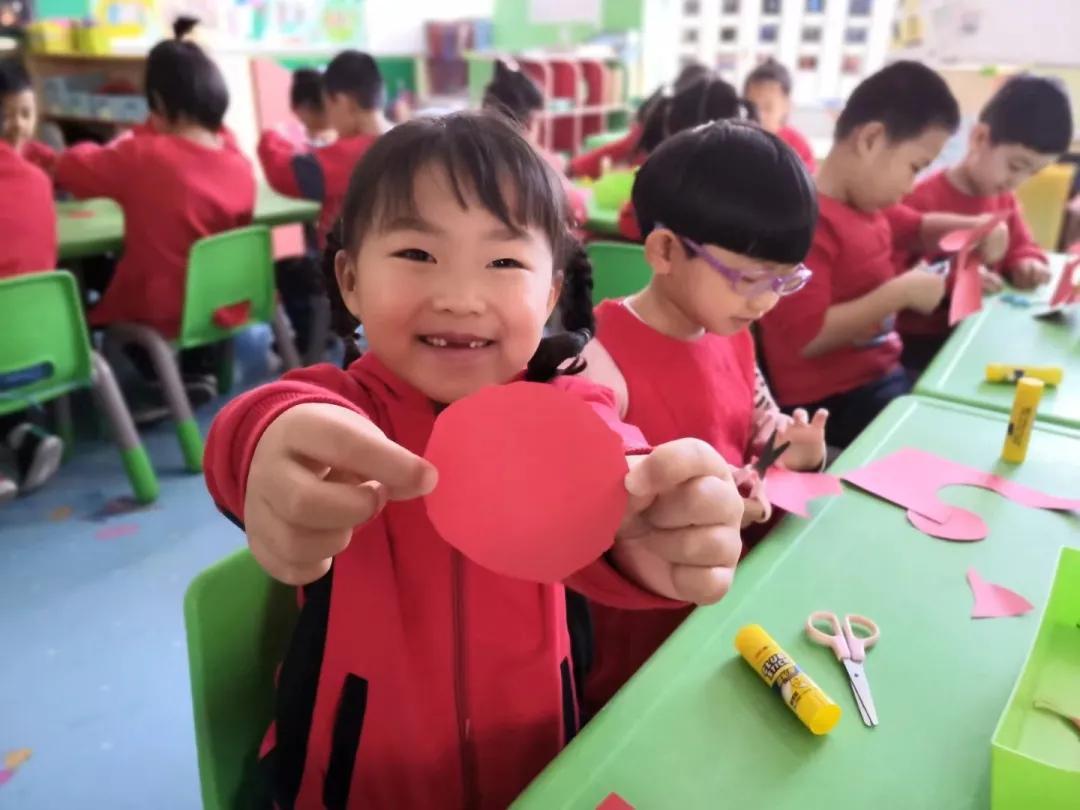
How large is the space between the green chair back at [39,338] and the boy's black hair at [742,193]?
1.54 m

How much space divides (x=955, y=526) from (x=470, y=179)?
2.35 feet

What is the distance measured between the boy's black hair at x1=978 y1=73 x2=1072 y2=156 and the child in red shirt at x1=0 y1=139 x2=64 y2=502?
7.97ft

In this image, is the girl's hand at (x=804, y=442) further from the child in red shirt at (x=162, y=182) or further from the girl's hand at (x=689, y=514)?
the child in red shirt at (x=162, y=182)

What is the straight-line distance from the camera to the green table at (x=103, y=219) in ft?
7.93

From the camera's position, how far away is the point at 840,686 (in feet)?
2.42

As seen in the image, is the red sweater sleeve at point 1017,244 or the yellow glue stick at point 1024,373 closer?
the yellow glue stick at point 1024,373

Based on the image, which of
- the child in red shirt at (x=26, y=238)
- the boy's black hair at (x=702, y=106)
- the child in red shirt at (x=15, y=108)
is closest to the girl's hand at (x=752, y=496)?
the boy's black hair at (x=702, y=106)

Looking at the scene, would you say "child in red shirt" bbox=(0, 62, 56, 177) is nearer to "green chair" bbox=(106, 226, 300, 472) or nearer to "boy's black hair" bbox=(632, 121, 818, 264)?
"green chair" bbox=(106, 226, 300, 472)

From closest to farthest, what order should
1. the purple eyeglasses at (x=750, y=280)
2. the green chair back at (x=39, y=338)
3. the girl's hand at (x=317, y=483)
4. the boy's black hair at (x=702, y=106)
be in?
the girl's hand at (x=317, y=483)
the purple eyeglasses at (x=750, y=280)
the green chair back at (x=39, y=338)
the boy's black hair at (x=702, y=106)

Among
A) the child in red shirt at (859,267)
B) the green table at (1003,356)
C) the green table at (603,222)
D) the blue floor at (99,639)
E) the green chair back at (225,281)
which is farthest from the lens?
the green table at (603,222)

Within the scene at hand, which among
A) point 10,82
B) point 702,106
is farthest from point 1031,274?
point 10,82

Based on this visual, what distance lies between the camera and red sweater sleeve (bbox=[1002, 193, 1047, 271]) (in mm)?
2092

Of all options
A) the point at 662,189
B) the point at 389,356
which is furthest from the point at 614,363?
the point at 389,356

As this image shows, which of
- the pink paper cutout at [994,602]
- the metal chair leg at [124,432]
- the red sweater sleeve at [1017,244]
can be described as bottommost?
the metal chair leg at [124,432]
